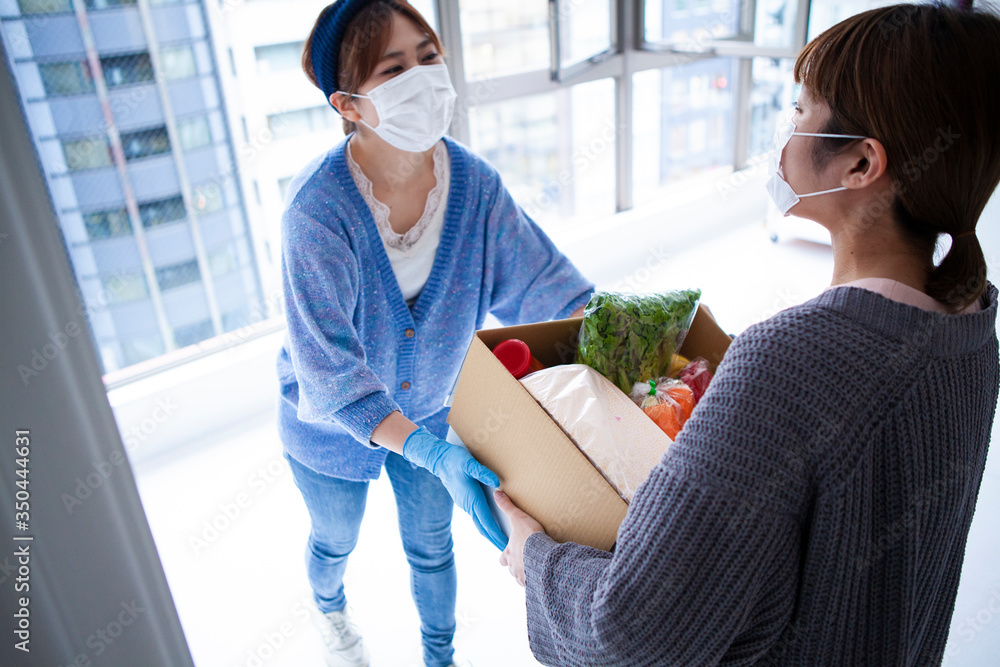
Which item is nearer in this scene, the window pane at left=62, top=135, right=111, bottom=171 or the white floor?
the white floor

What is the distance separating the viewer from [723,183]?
460cm

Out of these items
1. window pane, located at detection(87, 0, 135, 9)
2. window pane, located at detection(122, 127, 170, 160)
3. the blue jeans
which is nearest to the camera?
the blue jeans

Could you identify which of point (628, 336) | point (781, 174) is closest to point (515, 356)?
point (628, 336)

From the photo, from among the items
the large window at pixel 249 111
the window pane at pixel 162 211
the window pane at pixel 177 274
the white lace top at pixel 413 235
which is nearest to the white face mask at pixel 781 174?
the white lace top at pixel 413 235

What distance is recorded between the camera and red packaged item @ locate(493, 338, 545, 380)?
1.11 m

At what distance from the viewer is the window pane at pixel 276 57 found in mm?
2971

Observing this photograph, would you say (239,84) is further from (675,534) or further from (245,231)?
(675,534)

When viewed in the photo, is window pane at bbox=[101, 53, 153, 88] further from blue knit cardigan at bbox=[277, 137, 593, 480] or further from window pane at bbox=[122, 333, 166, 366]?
blue knit cardigan at bbox=[277, 137, 593, 480]

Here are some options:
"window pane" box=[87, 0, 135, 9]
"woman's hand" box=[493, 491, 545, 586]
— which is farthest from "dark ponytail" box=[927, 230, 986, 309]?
"window pane" box=[87, 0, 135, 9]

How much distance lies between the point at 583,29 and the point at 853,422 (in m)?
3.44

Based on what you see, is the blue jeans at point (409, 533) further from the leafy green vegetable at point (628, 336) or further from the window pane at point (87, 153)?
the window pane at point (87, 153)

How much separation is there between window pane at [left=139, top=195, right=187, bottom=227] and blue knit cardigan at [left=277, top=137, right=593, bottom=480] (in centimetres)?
184

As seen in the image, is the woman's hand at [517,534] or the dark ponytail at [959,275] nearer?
the dark ponytail at [959,275]

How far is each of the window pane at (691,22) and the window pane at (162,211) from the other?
2485 millimetres
